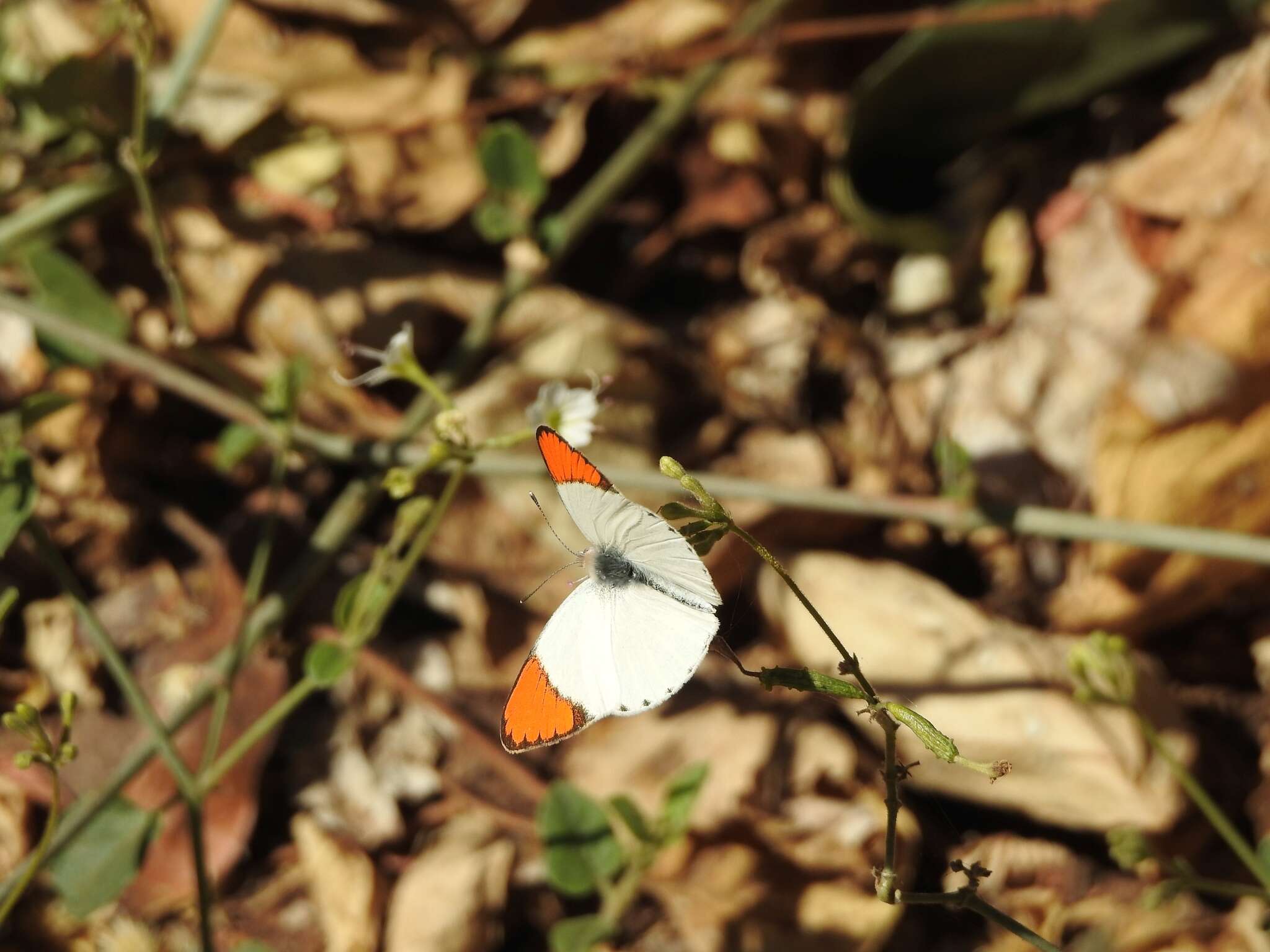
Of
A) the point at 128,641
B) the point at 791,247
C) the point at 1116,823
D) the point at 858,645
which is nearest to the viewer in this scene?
the point at 1116,823

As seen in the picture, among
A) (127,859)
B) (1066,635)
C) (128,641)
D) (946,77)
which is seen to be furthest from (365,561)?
(946,77)

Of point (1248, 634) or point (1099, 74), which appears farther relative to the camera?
point (1099, 74)

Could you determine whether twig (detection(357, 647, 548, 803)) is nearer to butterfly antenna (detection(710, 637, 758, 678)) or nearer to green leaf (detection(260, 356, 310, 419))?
green leaf (detection(260, 356, 310, 419))

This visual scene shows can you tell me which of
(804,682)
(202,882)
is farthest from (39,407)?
(804,682)

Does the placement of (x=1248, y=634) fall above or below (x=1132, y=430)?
below

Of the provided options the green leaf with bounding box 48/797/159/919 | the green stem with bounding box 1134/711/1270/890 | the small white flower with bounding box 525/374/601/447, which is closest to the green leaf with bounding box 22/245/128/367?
the green leaf with bounding box 48/797/159/919

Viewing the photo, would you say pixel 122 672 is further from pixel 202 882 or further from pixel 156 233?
pixel 156 233

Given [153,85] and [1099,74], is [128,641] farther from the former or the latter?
[1099,74]

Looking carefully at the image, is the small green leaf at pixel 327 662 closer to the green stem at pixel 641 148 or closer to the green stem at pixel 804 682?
the green stem at pixel 804 682

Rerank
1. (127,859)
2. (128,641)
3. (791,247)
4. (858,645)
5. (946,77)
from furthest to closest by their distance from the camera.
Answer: (791,247), (946,77), (128,641), (858,645), (127,859)
